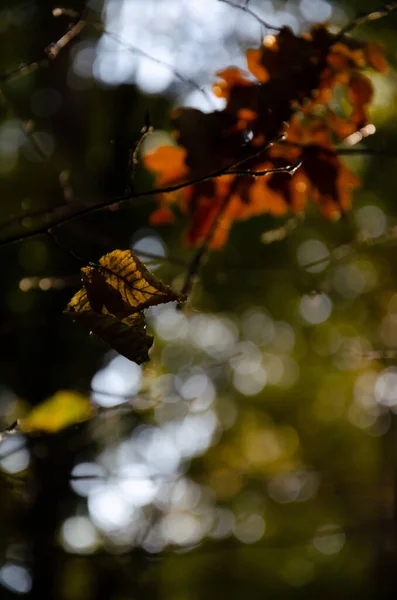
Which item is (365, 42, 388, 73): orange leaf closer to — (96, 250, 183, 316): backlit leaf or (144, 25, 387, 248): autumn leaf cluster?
(144, 25, 387, 248): autumn leaf cluster

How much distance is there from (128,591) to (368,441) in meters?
4.52

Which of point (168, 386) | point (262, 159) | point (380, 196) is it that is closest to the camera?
point (262, 159)

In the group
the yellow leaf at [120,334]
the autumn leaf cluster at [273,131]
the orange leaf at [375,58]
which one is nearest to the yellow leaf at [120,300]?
the yellow leaf at [120,334]

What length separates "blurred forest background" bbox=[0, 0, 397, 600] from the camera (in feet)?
5.62

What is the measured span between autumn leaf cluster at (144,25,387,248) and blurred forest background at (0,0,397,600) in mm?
88

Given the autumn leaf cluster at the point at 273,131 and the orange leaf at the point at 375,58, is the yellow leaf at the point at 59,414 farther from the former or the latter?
the orange leaf at the point at 375,58

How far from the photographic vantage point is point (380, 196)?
186 inches

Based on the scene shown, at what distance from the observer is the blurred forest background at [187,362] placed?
171 cm

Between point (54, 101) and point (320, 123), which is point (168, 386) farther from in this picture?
point (54, 101)

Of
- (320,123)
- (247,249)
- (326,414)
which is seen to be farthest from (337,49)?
(326,414)

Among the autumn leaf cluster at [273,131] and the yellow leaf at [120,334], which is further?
the autumn leaf cluster at [273,131]

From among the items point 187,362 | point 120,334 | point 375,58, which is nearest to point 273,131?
point 375,58

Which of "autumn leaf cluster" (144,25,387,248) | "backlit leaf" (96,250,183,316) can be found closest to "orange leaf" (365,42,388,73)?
"autumn leaf cluster" (144,25,387,248)

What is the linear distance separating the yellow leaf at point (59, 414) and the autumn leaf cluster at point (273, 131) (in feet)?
1.30
